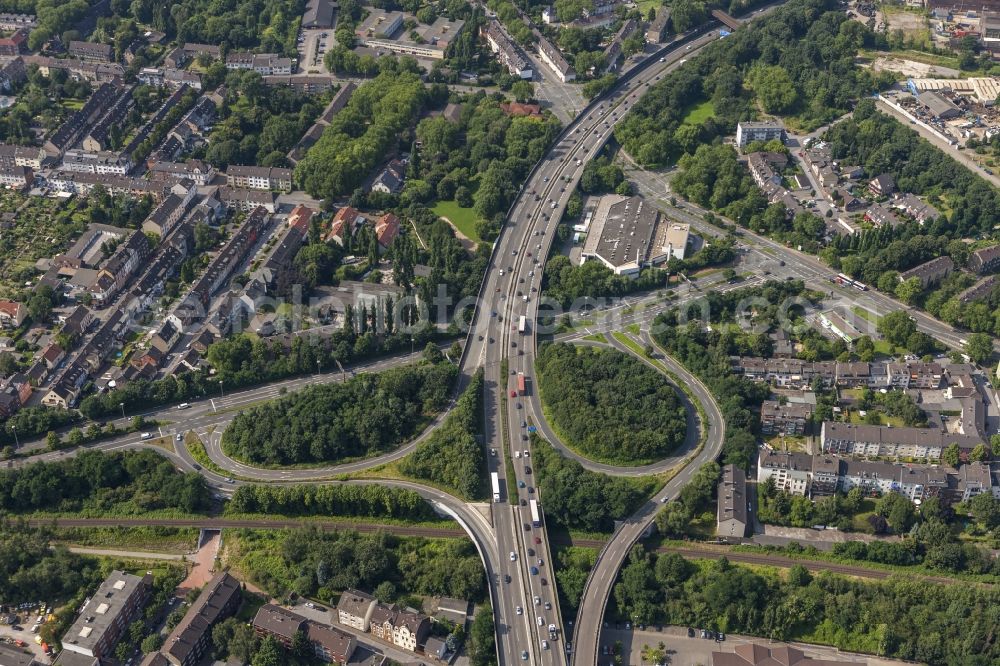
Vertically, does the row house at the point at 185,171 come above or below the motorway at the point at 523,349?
above

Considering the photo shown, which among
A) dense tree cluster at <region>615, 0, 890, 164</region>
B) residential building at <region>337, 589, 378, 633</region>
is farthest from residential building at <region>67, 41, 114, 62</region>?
residential building at <region>337, 589, 378, 633</region>

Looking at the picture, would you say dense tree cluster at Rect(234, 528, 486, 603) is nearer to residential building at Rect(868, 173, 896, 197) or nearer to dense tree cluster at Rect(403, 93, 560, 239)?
dense tree cluster at Rect(403, 93, 560, 239)

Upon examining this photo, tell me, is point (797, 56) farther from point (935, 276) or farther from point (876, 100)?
point (935, 276)

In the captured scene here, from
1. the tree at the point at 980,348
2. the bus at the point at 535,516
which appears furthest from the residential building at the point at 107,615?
the tree at the point at 980,348

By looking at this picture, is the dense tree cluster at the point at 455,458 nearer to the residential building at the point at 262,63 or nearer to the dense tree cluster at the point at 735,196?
the dense tree cluster at the point at 735,196

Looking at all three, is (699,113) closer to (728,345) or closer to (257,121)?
(728,345)

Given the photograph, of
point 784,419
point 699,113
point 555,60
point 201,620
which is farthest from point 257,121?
point 784,419
